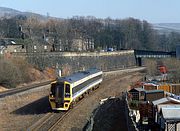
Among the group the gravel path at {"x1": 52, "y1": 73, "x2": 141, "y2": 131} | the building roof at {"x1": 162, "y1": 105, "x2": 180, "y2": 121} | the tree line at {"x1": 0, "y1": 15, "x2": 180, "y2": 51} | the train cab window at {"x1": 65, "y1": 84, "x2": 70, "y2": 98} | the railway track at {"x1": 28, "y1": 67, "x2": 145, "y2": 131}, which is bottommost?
the gravel path at {"x1": 52, "y1": 73, "x2": 141, "y2": 131}

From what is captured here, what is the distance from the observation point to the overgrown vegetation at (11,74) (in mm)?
53344

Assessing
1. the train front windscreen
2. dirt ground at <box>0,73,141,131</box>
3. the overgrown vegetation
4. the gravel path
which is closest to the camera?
the gravel path

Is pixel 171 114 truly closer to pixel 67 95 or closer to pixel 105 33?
pixel 67 95

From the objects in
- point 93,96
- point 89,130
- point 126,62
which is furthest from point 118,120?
point 126,62

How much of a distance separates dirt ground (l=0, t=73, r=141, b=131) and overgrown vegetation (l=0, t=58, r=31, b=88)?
801 centimetres

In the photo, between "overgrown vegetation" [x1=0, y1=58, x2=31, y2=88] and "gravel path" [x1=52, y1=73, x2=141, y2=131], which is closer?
"gravel path" [x1=52, y1=73, x2=141, y2=131]

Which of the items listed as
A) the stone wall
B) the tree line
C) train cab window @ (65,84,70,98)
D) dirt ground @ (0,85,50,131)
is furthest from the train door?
the tree line

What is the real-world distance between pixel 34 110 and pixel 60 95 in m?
2.74

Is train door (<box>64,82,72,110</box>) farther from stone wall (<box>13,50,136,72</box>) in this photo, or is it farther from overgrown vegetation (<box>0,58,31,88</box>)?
stone wall (<box>13,50,136,72</box>)

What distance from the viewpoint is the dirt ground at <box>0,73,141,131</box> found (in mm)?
27516

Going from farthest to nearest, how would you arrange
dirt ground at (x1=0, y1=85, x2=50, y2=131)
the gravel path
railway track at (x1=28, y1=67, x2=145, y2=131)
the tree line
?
the tree line
dirt ground at (x1=0, y1=85, x2=50, y2=131)
the gravel path
railway track at (x1=28, y1=67, x2=145, y2=131)

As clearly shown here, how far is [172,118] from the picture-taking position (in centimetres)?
2464

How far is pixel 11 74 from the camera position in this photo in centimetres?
5416

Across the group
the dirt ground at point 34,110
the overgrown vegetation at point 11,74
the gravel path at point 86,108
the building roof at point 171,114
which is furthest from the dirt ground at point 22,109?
the overgrown vegetation at point 11,74
